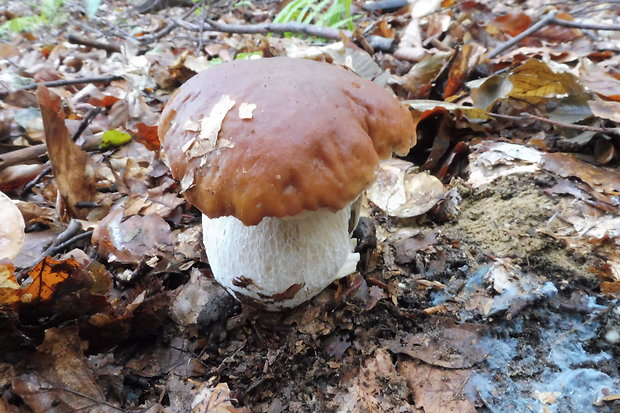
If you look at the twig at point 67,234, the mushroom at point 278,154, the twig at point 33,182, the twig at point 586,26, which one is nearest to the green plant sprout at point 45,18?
the twig at point 33,182

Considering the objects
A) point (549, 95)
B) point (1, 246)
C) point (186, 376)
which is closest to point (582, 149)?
point (549, 95)

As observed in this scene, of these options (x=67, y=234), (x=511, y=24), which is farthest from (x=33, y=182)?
(x=511, y=24)

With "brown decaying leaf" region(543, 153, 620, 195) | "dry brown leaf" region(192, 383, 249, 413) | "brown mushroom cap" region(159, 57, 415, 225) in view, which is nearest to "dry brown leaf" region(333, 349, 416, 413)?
"dry brown leaf" region(192, 383, 249, 413)

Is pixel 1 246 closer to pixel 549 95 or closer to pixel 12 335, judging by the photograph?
pixel 12 335

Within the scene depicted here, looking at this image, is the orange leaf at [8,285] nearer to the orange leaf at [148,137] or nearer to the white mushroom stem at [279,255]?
the white mushroom stem at [279,255]

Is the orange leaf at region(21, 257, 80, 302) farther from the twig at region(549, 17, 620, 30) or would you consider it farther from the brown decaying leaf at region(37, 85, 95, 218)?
the twig at region(549, 17, 620, 30)

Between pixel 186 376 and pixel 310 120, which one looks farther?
pixel 186 376
